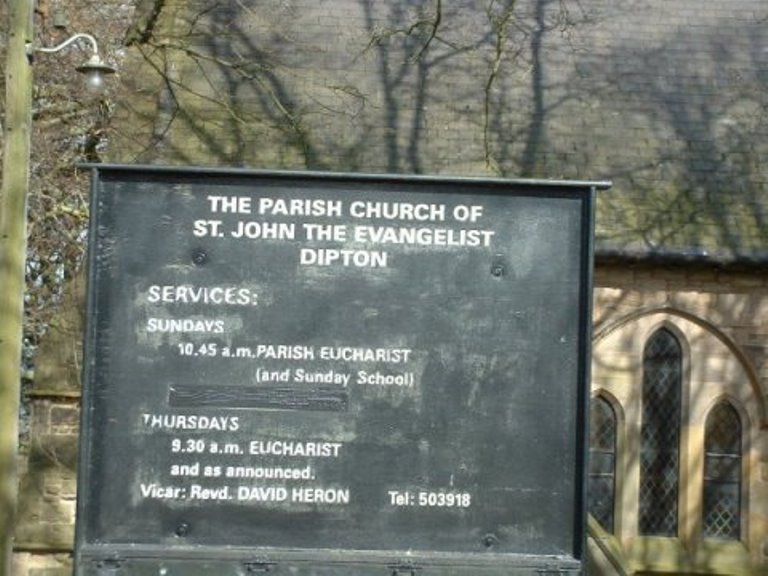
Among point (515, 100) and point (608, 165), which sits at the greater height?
point (515, 100)

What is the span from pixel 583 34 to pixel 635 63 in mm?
807

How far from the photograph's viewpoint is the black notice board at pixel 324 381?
171 inches

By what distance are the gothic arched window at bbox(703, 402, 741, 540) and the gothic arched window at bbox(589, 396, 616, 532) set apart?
1096 mm

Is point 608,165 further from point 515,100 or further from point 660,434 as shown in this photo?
point 660,434

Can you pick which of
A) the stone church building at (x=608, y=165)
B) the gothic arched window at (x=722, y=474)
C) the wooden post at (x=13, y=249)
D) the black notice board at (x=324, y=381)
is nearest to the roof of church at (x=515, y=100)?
the stone church building at (x=608, y=165)

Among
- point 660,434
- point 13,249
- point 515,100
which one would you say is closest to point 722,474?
point 660,434

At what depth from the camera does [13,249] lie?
899 centimetres

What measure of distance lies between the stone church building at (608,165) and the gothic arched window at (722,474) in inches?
0.9

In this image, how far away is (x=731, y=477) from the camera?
632 inches

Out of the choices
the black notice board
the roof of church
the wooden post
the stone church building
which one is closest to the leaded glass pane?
the stone church building

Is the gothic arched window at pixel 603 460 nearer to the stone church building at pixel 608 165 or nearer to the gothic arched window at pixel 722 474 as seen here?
the stone church building at pixel 608 165

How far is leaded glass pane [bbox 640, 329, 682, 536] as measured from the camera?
15914 mm

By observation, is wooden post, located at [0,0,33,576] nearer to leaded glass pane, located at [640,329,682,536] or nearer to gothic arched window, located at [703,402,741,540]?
leaded glass pane, located at [640,329,682,536]

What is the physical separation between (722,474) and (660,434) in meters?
0.85
